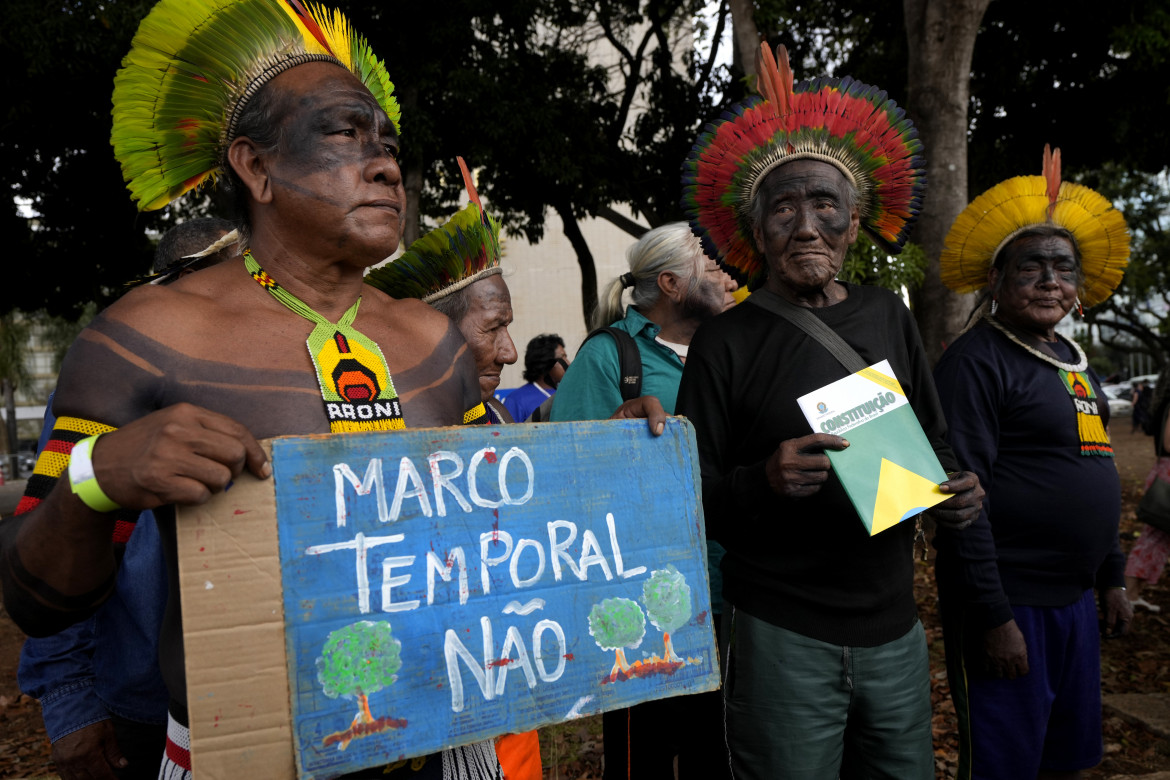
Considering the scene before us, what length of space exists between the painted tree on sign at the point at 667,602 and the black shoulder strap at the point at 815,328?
856mm

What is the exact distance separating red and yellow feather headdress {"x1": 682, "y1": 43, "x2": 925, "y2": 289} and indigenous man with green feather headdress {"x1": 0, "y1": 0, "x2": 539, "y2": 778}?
3.62ft

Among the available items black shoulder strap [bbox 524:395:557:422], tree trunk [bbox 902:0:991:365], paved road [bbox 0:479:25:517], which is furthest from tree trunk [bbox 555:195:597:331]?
paved road [bbox 0:479:25:517]

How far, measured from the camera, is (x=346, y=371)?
1.58 metres

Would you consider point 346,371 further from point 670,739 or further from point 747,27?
point 747,27

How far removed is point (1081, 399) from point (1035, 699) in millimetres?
1048

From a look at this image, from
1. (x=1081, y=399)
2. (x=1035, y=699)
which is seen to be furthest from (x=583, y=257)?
(x=1035, y=699)

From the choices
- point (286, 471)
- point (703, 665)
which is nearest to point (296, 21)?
point (286, 471)

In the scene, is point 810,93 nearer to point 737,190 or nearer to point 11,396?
point 737,190

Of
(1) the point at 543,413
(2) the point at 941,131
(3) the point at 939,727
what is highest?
(2) the point at 941,131

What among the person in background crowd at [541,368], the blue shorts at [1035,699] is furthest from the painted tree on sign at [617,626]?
the person in background crowd at [541,368]

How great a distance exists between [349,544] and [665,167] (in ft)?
38.9

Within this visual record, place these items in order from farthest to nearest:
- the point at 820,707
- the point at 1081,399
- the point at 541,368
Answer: the point at 541,368 → the point at 1081,399 → the point at 820,707

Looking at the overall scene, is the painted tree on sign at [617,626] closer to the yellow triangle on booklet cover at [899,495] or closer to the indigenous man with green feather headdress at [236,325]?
the indigenous man with green feather headdress at [236,325]

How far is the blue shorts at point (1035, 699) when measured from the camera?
2.72m
